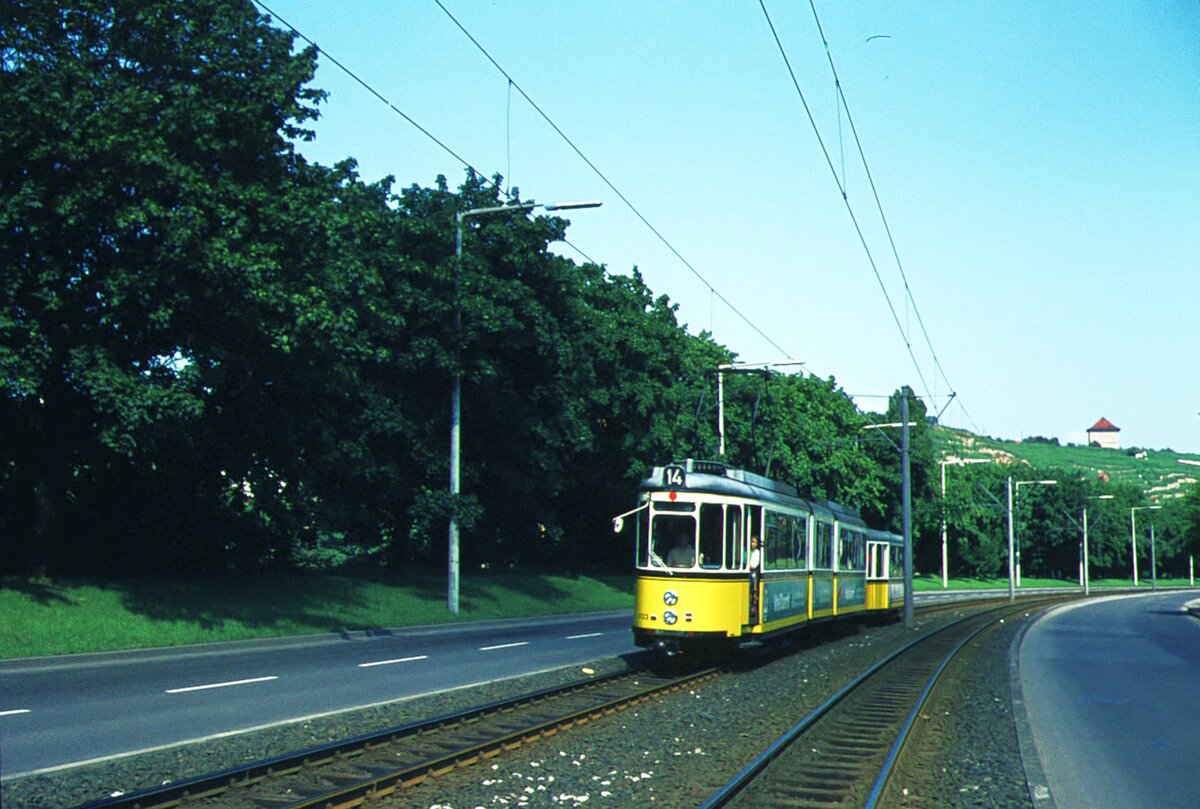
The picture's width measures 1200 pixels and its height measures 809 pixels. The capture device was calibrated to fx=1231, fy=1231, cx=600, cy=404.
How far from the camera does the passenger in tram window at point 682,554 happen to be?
65.1 feet

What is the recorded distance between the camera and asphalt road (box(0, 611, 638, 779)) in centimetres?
1263

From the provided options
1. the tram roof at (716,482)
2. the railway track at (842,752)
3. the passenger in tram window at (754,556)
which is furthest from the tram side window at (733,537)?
the railway track at (842,752)

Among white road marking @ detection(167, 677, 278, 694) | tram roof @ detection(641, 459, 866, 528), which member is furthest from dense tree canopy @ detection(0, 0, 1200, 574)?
tram roof @ detection(641, 459, 866, 528)

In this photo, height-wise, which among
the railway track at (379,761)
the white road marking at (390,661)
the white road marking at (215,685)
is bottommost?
the white road marking at (390,661)

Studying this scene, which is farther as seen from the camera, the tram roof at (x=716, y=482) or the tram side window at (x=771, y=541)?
the tram side window at (x=771, y=541)

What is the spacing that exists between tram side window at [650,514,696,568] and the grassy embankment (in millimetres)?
10211

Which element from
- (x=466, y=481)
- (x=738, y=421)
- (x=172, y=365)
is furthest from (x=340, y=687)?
(x=738, y=421)

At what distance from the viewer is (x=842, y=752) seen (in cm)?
1261

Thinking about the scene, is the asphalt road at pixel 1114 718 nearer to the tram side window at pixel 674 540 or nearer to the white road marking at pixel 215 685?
the tram side window at pixel 674 540

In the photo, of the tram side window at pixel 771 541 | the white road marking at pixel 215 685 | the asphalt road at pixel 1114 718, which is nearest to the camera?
the asphalt road at pixel 1114 718

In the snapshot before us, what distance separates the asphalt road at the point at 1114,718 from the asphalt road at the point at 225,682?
26.3 feet

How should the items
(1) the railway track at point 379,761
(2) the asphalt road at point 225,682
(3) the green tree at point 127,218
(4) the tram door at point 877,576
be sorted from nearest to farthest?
(1) the railway track at point 379,761 < (2) the asphalt road at point 225,682 < (3) the green tree at point 127,218 < (4) the tram door at point 877,576

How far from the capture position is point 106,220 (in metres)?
23.0

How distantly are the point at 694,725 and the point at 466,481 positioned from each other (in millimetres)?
25046
